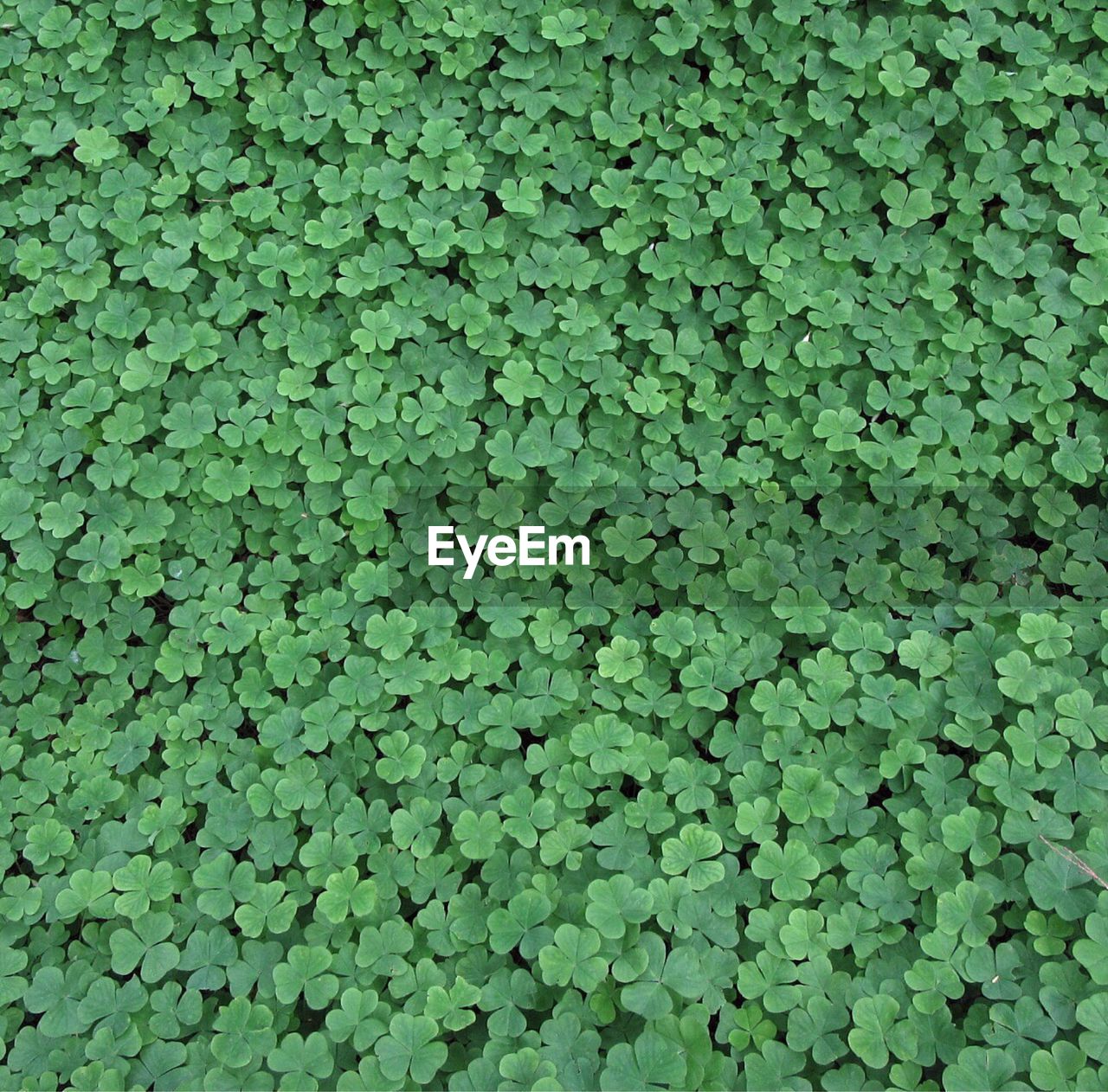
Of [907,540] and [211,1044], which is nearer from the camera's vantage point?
[211,1044]

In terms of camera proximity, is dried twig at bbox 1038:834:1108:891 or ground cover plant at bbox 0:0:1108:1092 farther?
ground cover plant at bbox 0:0:1108:1092

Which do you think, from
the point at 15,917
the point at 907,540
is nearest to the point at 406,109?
the point at 907,540

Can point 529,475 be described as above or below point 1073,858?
above

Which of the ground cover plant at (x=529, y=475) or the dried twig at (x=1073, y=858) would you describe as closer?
the dried twig at (x=1073, y=858)

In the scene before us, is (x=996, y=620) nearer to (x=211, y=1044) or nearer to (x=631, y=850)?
(x=631, y=850)

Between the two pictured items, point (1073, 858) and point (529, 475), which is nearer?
point (1073, 858)
